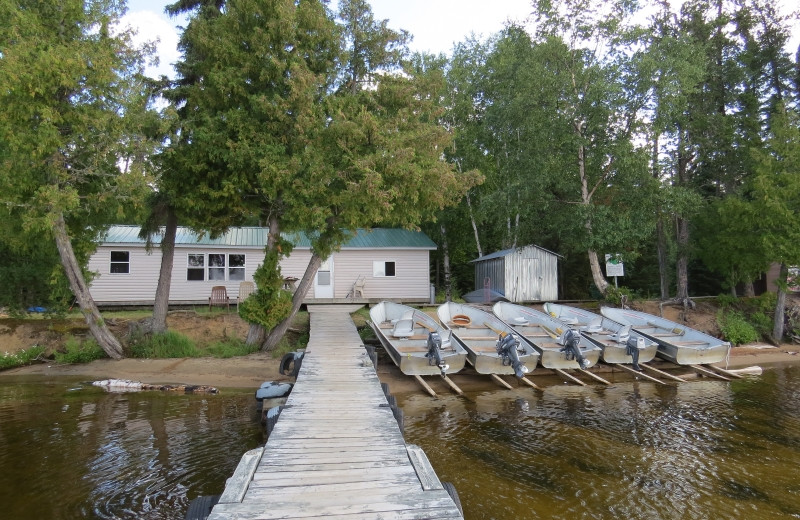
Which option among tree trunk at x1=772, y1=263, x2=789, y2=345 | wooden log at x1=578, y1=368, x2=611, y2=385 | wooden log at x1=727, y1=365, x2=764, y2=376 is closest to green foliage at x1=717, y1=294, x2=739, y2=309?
tree trunk at x1=772, y1=263, x2=789, y2=345

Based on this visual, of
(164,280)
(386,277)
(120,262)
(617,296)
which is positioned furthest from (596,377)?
(120,262)

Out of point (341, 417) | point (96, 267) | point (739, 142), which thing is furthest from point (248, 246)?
point (739, 142)

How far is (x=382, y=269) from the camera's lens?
19.8 meters

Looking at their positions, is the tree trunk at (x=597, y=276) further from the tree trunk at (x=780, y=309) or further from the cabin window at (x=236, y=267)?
the cabin window at (x=236, y=267)

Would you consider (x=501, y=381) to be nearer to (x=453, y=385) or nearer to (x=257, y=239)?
(x=453, y=385)

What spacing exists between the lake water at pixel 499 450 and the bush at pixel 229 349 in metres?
2.56

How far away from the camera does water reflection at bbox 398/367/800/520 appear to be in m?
5.37

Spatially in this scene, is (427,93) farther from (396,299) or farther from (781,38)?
(781,38)

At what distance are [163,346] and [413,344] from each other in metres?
6.61

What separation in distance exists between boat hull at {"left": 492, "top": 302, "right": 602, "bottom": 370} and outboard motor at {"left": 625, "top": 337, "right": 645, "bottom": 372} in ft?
2.80

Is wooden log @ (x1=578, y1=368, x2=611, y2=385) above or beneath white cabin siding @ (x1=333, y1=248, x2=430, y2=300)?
beneath

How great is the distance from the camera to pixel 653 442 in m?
7.32

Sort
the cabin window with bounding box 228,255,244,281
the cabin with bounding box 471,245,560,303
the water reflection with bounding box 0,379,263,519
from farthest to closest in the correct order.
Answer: the cabin window with bounding box 228,255,244,281
the cabin with bounding box 471,245,560,303
the water reflection with bounding box 0,379,263,519

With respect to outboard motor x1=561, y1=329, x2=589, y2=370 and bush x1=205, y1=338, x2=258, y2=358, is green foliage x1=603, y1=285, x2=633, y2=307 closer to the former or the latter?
outboard motor x1=561, y1=329, x2=589, y2=370
